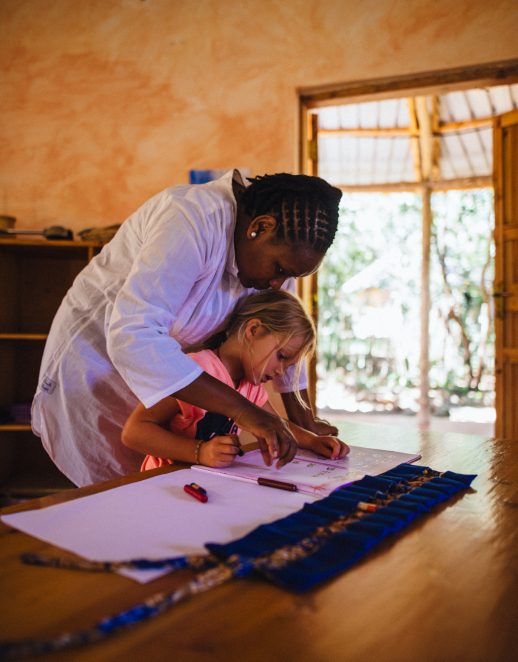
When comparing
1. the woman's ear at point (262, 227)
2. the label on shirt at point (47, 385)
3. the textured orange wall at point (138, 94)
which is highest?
the textured orange wall at point (138, 94)

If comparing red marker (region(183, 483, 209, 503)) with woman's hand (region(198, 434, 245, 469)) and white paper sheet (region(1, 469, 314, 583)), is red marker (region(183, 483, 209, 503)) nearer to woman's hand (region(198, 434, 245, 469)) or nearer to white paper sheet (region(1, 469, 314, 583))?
white paper sheet (region(1, 469, 314, 583))

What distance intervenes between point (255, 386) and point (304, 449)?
0.98ft

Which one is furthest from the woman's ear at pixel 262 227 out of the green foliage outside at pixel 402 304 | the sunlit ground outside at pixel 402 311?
the green foliage outside at pixel 402 304

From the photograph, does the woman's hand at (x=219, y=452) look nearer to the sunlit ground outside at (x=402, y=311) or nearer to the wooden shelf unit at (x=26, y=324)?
the wooden shelf unit at (x=26, y=324)

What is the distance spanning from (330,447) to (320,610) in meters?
0.66

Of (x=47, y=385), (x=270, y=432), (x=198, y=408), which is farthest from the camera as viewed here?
(x=47, y=385)

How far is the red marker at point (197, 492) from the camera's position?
2.55 feet

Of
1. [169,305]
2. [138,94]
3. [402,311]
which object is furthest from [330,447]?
[402,311]

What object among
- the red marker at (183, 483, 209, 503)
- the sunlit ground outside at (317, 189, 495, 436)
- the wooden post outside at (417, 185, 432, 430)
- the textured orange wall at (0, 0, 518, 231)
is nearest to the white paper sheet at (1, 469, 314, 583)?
the red marker at (183, 483, 209, 503)

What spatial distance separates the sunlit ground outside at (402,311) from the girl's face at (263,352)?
16.0 feet

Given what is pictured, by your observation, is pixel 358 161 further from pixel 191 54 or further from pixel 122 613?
pixel 122 613

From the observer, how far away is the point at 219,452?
989 mm

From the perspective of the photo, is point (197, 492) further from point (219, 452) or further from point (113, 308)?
Result: point (113, 308)

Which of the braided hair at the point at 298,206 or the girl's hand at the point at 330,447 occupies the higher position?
the braided hair at the point at 298,206
